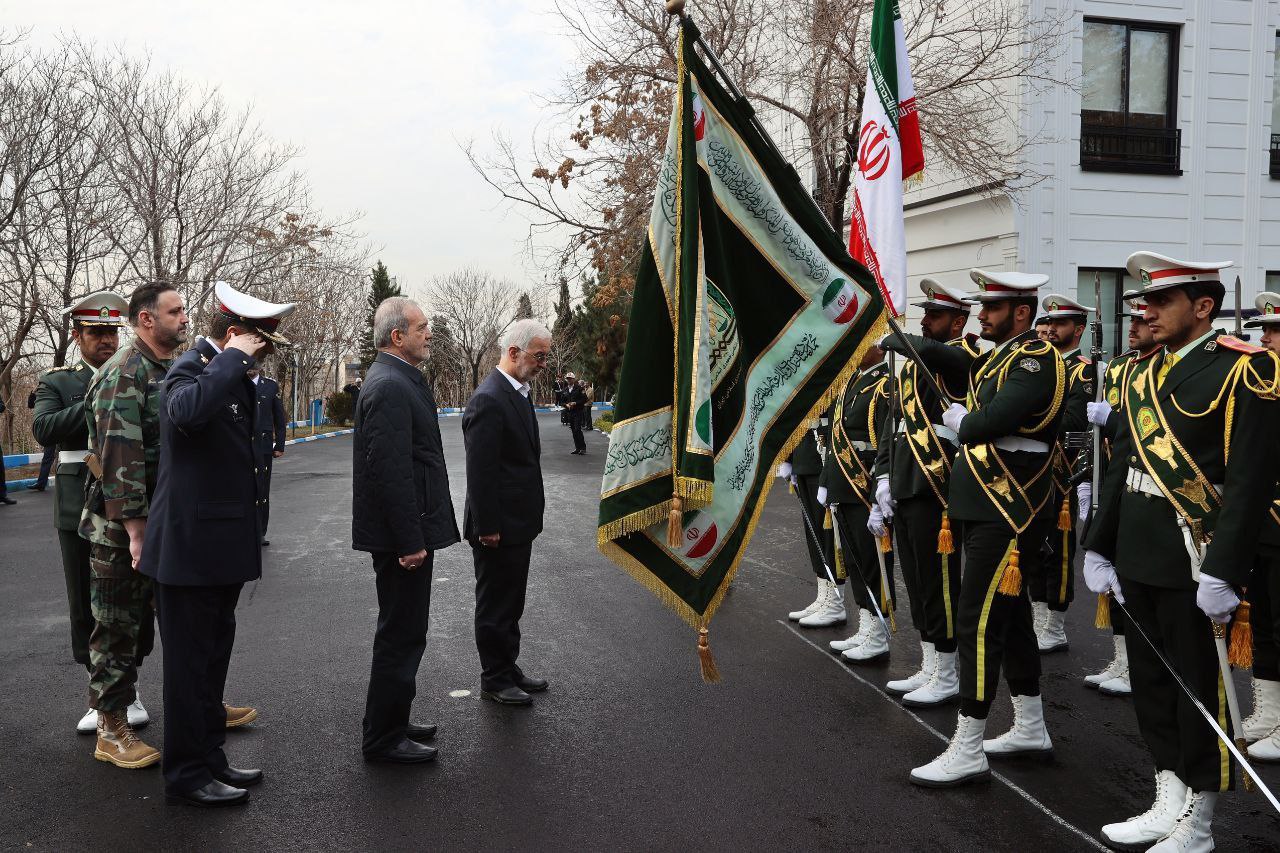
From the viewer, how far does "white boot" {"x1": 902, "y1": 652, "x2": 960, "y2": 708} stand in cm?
565

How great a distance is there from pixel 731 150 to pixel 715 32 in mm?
12481

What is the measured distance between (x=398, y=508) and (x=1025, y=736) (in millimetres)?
3178

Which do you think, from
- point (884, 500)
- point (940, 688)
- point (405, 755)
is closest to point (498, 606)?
point (405, 755)

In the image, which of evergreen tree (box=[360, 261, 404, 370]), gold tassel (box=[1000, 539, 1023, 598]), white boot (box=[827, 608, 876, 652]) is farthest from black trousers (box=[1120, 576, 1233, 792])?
evergreen tree (box=[360, 261, 404, 370])

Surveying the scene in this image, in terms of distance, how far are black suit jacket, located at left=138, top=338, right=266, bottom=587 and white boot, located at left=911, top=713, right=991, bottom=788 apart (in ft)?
10.4

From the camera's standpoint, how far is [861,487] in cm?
657

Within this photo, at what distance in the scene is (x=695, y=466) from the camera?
3764 millimetres

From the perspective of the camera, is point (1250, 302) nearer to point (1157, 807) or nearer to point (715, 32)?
point (715, 32)

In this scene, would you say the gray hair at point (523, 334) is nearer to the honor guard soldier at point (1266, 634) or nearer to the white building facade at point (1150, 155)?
the honor guard soldier at point (1266, 634)

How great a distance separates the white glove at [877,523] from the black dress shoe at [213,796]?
3710 millimetres

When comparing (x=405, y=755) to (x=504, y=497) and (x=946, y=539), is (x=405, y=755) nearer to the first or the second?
(x=504, y=497)

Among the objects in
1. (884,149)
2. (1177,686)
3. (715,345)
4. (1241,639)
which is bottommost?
(1177,686)

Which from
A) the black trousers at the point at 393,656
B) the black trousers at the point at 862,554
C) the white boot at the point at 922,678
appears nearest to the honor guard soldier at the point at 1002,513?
the white boot at the point at 922,678

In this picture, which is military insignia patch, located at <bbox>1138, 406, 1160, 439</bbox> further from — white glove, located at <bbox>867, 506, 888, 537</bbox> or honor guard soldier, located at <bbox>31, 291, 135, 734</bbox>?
honor guard soldier, located at <bbox>31, 291, 135, 734</bbox>
